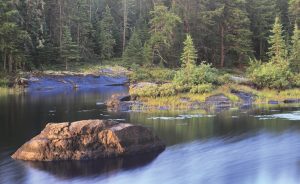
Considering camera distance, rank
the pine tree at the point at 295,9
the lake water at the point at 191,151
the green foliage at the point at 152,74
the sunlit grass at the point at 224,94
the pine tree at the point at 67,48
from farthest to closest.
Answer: the pine tree at the point at 295,9 → the pine tree at the point at 67,48 → the green foliage at the point at 152,74 → the sunlit grass at the point at 224,94 → the lake water at the point at 191,151

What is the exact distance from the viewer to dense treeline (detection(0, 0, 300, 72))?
79.9 meters

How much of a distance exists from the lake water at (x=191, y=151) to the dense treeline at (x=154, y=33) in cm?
3797

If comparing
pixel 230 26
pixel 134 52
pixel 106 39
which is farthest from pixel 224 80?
pixel 106 39

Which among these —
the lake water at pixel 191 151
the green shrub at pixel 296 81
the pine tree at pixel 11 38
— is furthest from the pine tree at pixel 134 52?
the lake water at pixel 191 151

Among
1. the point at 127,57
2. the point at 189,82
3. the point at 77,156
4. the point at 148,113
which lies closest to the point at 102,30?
the point at 127,57

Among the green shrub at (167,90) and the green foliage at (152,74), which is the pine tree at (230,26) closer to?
the green foliage at (152,74)

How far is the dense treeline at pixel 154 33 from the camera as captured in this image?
79.9 metres

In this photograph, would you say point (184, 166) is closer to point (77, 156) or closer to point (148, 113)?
point (77, 156)

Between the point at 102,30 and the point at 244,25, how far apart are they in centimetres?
2964

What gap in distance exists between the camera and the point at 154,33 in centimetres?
8319

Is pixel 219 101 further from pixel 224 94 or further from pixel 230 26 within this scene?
pixel 230 26

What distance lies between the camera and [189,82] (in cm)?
4966

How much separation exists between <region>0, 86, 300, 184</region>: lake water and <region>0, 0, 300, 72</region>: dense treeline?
37966 millimetres

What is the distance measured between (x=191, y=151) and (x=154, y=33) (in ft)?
190
